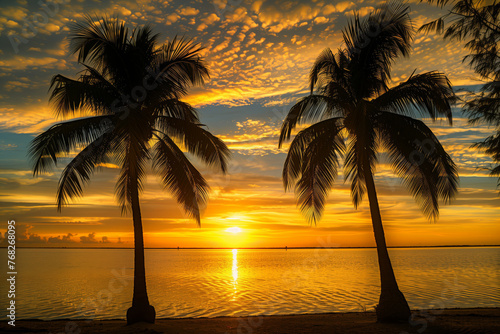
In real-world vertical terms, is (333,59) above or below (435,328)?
above

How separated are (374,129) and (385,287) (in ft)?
19.5

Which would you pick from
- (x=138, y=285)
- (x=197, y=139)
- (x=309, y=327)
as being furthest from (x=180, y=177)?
(x=309, y=327)

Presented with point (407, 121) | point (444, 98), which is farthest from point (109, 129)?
point (444, 98)

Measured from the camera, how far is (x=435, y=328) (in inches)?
430

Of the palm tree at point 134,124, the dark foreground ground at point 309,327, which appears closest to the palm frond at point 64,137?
the palm tree at point 134,124

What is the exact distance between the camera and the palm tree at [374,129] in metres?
11.8

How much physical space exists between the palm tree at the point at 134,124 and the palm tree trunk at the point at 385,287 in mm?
5780

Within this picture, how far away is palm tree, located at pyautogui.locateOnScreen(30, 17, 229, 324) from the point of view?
11.7 meters

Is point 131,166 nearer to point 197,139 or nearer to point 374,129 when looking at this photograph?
point 197,139

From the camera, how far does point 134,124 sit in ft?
36.3

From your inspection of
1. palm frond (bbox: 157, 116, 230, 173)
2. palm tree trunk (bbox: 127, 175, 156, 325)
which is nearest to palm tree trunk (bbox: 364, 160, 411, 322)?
palm frond (bbox: 157, 116, 230, 173)

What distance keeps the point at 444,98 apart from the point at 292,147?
550 cm

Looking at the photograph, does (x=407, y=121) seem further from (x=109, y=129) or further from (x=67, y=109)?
(x=67, y=109)

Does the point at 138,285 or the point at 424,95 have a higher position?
the point at 424,95
